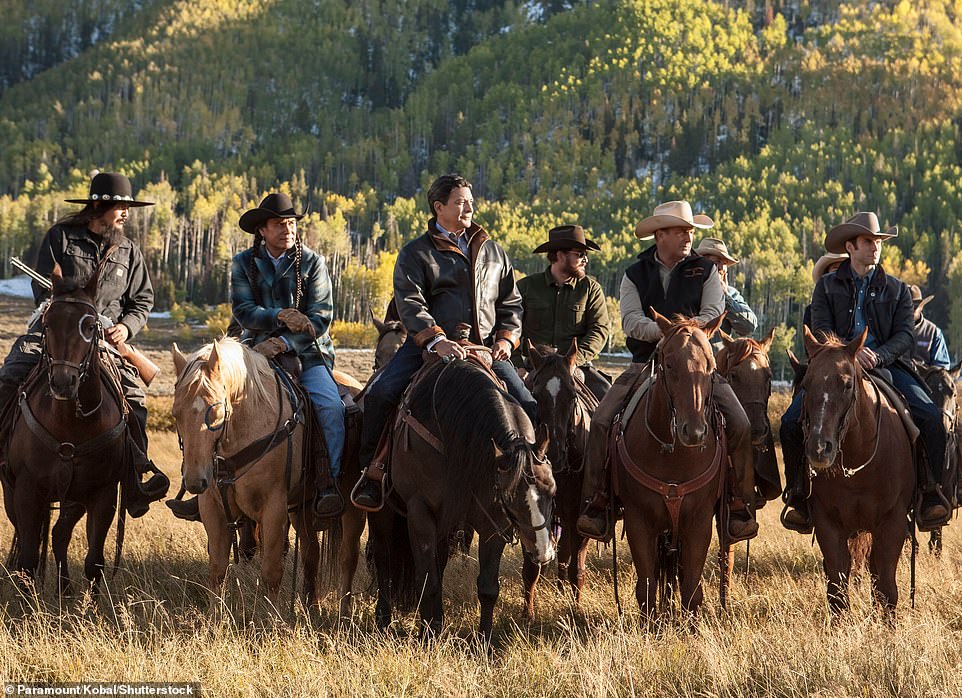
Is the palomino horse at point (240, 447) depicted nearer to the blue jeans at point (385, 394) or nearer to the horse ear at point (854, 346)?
the blue jeans at point (385, 394)

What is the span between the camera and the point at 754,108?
183m

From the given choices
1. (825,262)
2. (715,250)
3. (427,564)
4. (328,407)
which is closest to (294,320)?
(328,407)

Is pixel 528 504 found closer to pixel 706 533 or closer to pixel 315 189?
pixel 706 533

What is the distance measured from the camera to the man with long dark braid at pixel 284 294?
8117mm

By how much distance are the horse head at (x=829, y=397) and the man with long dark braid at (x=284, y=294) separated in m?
3.59

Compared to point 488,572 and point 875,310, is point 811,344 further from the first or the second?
point 488,572

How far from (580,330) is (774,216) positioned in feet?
446

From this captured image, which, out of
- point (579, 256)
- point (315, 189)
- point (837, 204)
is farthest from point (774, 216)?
point (579, 256)

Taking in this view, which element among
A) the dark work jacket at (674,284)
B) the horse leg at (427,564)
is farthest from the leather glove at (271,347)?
the dark work jacket at (674,284)

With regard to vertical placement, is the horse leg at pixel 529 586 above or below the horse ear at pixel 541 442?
below

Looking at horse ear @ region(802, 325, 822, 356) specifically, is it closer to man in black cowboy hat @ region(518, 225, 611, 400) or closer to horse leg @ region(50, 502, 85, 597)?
man in black cowboy hat @ region(518, 225, 611, 400)

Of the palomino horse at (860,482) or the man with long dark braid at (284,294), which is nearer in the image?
the palomino horse at (860,482)

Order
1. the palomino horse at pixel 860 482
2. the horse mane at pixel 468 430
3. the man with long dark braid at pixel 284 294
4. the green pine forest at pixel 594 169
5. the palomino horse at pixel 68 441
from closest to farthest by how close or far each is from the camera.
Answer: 1. the horse mane at pixel 468 430
2. the palomino horse at pixel 860 482
3. the palomino horse at pixel 68 441
4. the man with long dark braid at pixel 284 294
5. the green pine forest at pixel 594 169

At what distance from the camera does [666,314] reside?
26.0ft
